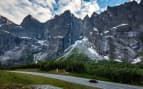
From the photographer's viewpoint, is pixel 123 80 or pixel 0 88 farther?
pixel 123 80

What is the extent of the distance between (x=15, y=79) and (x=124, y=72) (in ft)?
321

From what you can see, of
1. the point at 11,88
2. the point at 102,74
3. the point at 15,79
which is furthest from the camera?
the point at 102,74

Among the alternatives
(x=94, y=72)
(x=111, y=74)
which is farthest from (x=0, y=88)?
(x=94, y=72)

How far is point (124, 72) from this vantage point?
6422 inches

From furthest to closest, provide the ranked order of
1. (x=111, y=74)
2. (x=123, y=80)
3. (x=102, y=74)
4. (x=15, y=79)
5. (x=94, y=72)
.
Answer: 1. (x=94, y=72)
2. (x=102, y=74)
3. (x=111, y=74)
4. (x=123, y=80)
5. (x=15, y=79)

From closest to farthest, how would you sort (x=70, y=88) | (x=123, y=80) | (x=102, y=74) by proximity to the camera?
(x=70, y=88)
(x=123, y=80)
(x=102, y=74)

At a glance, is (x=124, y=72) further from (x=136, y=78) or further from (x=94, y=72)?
(x=94, y=72)

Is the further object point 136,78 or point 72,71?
point 72,71

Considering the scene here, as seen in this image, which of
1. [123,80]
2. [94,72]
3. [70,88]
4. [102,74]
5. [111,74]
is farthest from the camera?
[94,72]

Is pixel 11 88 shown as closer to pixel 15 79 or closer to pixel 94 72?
pixel 15 79

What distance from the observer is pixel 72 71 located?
19938 centimetres

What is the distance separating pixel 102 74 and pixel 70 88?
368 feet

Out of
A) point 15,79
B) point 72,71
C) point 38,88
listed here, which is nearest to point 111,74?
point 72,71

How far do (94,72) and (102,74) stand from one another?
13.1 m
